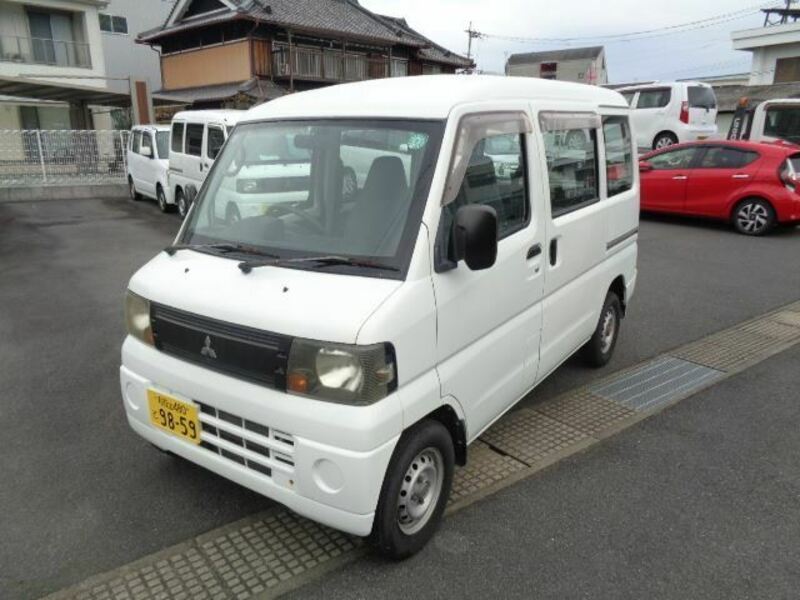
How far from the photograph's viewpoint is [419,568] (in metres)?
2.50

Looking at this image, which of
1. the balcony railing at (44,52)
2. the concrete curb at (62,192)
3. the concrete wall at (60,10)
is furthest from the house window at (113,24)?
the concrete curb at (62,192)

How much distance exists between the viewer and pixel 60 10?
2245 cm

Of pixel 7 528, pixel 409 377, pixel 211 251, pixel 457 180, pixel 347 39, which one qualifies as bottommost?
pixel 7 528

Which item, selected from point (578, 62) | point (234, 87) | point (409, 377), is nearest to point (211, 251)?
point (409, 377)

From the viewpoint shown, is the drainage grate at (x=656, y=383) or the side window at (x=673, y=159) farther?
the side window at (x=673, y=159)

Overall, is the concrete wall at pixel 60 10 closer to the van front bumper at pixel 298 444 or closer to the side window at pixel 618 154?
the side window at pixel 618 154

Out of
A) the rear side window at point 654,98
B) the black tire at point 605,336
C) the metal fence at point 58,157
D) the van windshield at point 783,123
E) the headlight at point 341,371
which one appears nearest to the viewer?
the headlight at point 341,371

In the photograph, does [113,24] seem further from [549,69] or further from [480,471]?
[549,69]

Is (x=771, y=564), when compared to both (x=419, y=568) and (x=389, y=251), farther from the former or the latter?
(x=389, y=251)

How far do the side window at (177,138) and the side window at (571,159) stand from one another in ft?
30.6

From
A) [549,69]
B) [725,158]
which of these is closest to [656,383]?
[725,158]

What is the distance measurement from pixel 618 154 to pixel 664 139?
1227cm

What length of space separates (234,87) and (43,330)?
19.5m

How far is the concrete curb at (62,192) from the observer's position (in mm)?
14484
